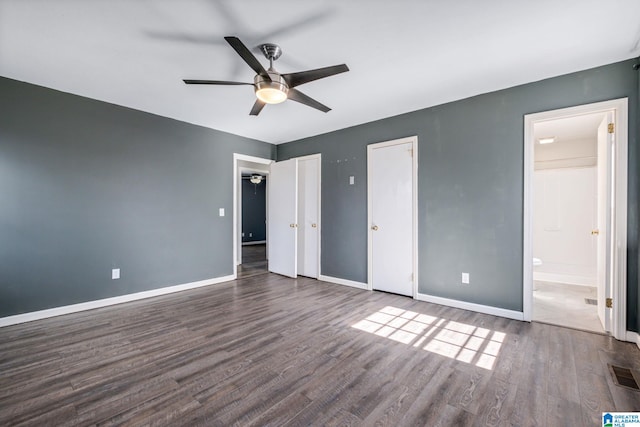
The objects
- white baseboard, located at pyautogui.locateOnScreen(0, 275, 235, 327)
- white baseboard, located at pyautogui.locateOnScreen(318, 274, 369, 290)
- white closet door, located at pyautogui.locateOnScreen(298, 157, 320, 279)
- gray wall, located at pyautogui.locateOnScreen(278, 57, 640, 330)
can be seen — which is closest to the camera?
gray wall, located at pyautogui.locateOnScreen(278, 57, 640, 330)

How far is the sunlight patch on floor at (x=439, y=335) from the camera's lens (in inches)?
89.2

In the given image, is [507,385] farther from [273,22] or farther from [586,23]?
[273,22]

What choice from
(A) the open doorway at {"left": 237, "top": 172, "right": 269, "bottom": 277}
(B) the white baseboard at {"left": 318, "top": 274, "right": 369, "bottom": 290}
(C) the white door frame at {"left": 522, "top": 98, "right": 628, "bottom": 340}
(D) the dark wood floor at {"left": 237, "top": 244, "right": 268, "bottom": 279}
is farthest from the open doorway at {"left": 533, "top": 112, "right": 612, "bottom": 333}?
(A) the open doorway at {"left": 237, "top": 172, "right": 269, "bottom": 277}

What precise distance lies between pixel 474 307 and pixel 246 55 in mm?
3515

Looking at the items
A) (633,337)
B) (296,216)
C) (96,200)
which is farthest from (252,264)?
(633,337)

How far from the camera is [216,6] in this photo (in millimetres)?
1854

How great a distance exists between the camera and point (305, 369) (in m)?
2.05

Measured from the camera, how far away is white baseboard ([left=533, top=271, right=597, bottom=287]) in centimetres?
448

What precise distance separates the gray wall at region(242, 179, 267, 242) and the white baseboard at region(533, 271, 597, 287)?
8.16 m

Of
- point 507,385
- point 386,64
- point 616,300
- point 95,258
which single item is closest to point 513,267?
point 616,300

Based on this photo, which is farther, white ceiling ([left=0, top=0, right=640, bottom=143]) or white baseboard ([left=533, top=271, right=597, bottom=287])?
white baseboard ([left=533, top=271, right=597, bottom=287])

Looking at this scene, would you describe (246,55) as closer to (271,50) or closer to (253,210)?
(271,50)

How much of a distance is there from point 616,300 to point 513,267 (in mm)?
803

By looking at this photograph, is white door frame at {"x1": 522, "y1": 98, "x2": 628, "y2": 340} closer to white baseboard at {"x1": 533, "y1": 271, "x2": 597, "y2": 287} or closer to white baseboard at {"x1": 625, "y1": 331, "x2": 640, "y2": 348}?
white baseboard at {"x1": 625, "y1": 331, "x2": 640, "y2": 348}
